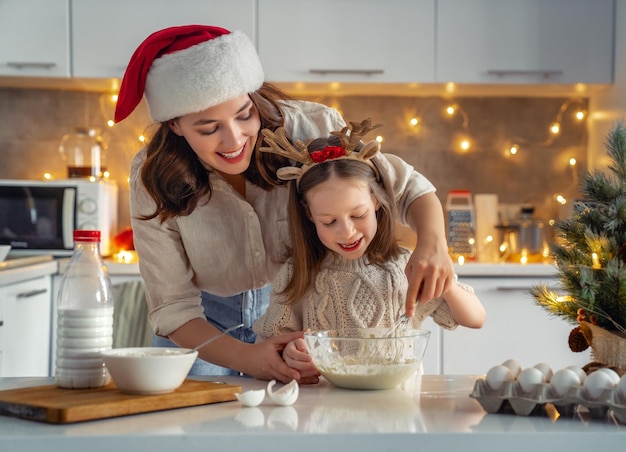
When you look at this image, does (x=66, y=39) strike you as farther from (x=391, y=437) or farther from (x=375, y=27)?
(x=391, y=437)

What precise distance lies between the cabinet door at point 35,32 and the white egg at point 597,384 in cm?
255

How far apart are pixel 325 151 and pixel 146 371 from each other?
54 centimetres

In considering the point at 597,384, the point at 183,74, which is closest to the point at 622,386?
the point at 597,384

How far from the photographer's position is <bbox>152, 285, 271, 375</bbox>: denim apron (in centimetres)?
190

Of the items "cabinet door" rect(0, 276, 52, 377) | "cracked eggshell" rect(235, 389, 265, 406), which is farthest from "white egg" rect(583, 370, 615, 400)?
"cabinet door" rect(0, 276, 52, 377)

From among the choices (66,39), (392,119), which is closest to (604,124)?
(392,119)

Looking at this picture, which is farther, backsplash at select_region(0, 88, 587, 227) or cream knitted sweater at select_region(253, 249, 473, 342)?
backsplash at select_region(0, 88, 587, 227)

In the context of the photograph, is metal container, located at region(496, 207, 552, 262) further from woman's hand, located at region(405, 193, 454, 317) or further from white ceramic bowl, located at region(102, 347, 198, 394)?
white ceramic bowl, located at region(102, 347, 198, 394)

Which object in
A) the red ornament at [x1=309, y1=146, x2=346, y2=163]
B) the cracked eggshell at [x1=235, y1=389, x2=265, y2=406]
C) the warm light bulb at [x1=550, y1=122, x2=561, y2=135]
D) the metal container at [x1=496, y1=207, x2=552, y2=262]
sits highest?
the warm light bulb at [x1=550, y1=122, x2=561, y2=135]

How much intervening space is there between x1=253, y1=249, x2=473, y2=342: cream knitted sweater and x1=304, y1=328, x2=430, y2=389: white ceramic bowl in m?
0.28

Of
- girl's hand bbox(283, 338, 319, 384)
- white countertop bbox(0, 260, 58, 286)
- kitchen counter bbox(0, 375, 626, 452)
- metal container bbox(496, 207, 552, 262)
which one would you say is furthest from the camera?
metal container bbox(496, 207, 552, 262)

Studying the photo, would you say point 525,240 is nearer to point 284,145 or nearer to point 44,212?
point 44,212

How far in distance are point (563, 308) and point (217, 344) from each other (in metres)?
0.58

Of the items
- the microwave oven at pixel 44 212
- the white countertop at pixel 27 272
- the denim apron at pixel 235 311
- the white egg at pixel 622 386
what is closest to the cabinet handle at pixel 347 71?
the microwave oven at pixel 44 212
